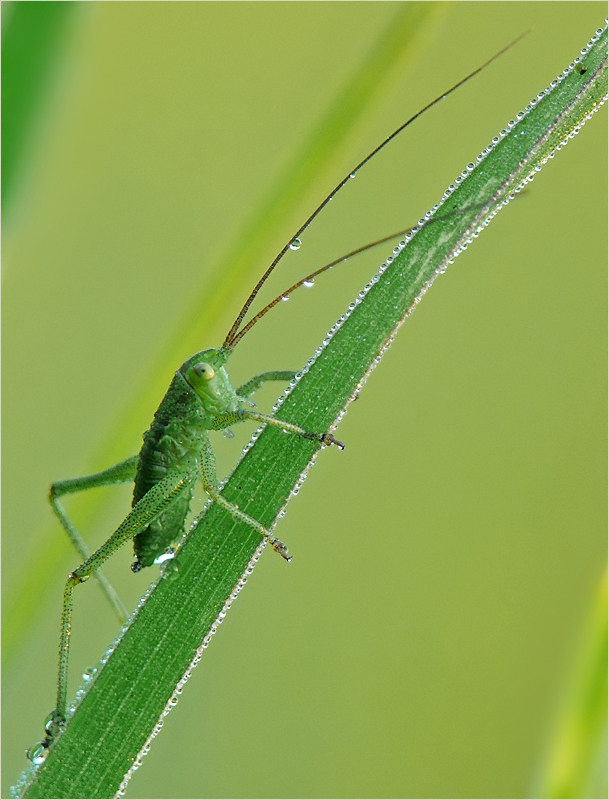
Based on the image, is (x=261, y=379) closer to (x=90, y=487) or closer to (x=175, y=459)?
(x=175, y=459)

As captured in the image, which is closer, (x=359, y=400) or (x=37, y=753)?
(x=37, y=753)

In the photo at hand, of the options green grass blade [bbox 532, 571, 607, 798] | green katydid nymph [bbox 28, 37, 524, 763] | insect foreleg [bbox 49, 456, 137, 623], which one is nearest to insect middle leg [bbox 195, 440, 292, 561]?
green katydid nymph [bbox 28, 37, 524, 763]

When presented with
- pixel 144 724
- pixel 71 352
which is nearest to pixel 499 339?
pixel 71 352

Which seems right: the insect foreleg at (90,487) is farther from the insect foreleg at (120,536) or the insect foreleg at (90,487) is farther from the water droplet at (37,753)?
the water droplet at (37,753)

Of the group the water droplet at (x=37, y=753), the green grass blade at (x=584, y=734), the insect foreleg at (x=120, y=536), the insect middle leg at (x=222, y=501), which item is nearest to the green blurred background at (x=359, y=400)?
the insect foreleg at (x=120, y=536)

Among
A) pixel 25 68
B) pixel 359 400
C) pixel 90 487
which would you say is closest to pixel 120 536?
pixel 90 487

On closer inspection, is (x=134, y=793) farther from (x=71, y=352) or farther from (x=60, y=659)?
(x=71, y=352)
